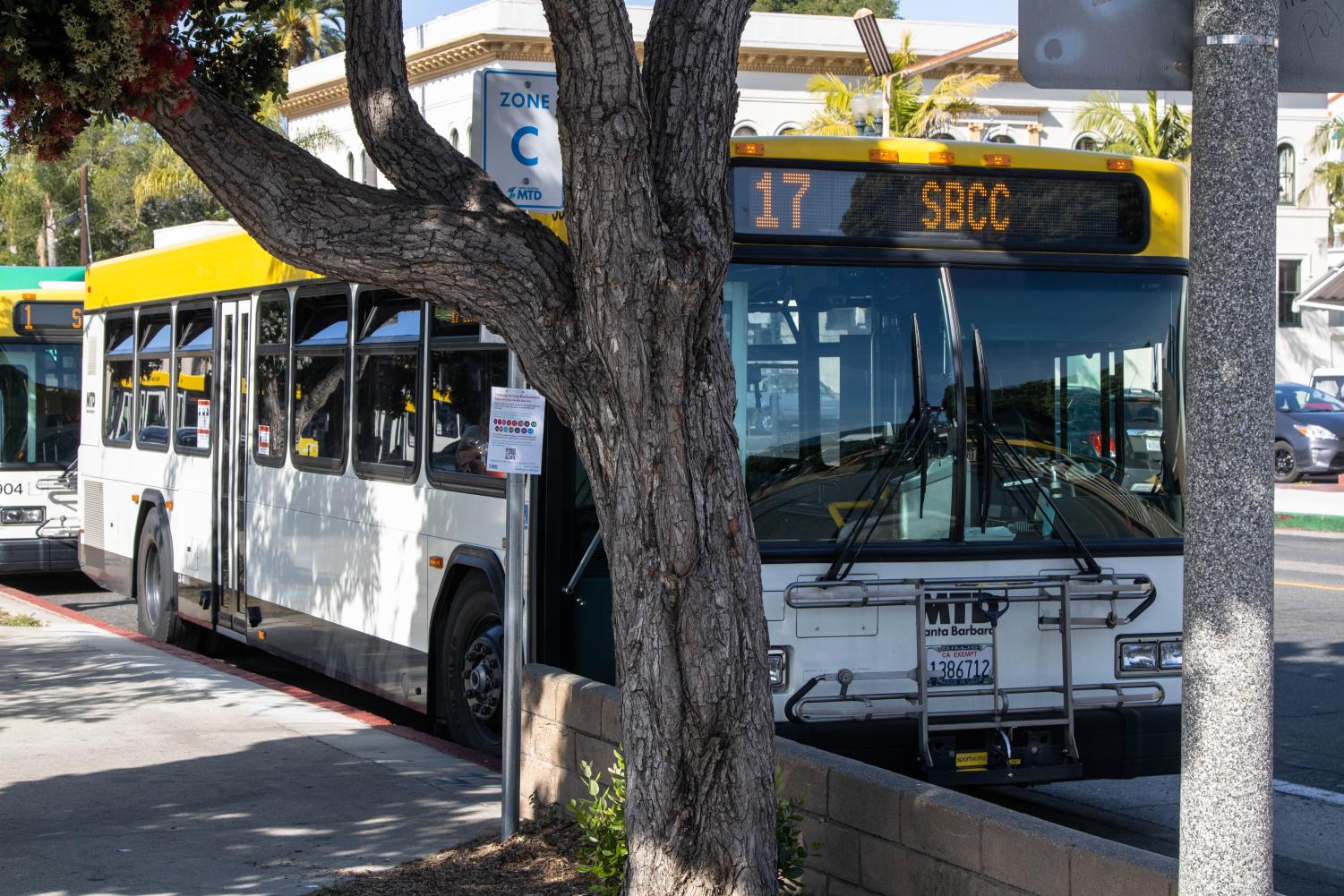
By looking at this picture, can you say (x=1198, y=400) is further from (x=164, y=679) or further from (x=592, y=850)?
(x=164, y=679)

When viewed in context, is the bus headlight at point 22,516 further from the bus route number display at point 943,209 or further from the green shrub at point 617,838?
the green shrub at point 617,838

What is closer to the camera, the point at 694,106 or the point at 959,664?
the point at 694,106

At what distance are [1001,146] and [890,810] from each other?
3.30m

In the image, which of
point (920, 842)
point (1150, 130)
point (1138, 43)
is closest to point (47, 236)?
point (1150, 130)

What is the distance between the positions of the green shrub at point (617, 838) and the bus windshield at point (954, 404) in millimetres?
1401

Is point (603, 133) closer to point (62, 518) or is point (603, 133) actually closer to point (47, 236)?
point (62, 518)

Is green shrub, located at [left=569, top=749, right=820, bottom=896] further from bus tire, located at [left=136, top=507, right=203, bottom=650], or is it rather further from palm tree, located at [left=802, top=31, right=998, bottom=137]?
palm tree, located at [left=802, top=31, right=998, bottom=137]

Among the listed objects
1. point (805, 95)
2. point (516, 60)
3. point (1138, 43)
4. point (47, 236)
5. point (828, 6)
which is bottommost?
point (1138, 43)

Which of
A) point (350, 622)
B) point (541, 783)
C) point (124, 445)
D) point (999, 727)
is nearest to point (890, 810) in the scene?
point (999, 727)

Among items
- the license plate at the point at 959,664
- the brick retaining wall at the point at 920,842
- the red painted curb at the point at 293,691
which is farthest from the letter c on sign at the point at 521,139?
the red painted curb at the point at 293,691

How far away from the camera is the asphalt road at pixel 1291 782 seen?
23.6ft

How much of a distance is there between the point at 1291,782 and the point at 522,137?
5.27 meters

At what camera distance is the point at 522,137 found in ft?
21.1

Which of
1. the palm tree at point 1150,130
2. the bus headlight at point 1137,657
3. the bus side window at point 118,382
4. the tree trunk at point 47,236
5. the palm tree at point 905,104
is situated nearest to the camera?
the bus headlight at point 1137,657
